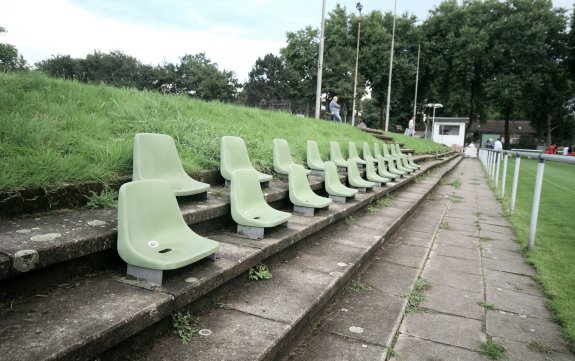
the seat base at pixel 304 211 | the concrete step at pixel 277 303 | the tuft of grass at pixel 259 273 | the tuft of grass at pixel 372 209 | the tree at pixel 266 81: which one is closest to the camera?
the concrete step at pixel 277 303

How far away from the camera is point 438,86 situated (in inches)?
1384

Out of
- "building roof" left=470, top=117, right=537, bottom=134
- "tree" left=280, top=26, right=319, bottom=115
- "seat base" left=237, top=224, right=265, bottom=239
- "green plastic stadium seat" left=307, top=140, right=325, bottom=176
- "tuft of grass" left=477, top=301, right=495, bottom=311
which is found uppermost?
"tree" left=280, top=26, right=319, bottom=115

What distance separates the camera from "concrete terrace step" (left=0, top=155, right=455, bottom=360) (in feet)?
4.52

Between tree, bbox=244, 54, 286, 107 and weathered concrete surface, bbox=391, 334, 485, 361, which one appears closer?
weathered concrete surface, bbox=391, 334, 485, 361

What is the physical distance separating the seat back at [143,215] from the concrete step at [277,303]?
477 millimetres

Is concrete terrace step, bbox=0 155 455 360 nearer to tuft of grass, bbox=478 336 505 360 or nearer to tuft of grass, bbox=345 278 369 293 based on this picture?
tuft of grass, bbox=345 278 369 293

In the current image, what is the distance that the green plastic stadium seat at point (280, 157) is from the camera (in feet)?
15.3

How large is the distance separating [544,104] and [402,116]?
1487 centimetres

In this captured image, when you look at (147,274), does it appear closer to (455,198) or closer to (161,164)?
(161,164)

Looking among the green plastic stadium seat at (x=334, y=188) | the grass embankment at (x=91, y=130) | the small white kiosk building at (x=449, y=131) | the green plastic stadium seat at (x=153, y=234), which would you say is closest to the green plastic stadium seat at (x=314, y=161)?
the grass embankment at (x=91, y=130)

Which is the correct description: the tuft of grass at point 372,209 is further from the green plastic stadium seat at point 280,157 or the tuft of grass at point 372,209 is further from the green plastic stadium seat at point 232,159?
the green plastic stadium seat at point 232,159

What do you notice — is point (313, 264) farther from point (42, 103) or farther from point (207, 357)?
point (42, 103)

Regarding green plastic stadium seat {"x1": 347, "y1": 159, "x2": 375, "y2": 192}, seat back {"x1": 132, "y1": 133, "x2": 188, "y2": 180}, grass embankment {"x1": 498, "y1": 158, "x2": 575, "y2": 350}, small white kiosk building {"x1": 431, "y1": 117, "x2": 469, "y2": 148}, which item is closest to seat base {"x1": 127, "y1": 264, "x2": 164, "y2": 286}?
seat back {"x1": 132, "y1": 133, "x2": 188, "y2": 180}

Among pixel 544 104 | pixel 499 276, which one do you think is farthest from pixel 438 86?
pixel 499 276
